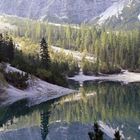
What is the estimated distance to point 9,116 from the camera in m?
71.7

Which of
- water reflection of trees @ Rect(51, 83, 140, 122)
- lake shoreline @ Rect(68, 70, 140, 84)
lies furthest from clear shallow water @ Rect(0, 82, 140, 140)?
lake shoreline @ Rect(68, 70, 140, 84)

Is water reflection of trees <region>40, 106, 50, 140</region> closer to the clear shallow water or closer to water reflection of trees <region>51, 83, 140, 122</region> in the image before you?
the clear shallow water

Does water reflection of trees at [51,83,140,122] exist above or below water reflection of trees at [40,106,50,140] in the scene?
below

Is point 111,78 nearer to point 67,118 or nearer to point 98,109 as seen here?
point 98,109

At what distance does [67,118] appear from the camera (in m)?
74.0

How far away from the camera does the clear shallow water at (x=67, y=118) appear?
53562mm

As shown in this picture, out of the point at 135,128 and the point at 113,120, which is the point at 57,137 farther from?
the point at 113,120

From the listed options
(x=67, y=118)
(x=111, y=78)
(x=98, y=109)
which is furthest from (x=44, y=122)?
(x=111, y=78)

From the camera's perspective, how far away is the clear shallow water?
53.6 m

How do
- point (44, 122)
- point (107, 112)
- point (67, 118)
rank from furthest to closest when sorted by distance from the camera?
point (107, 112) → point (67, 118) → point (44, 122)

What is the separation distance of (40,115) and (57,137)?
2196 cm

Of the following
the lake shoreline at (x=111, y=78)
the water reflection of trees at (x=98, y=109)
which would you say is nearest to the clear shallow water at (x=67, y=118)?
the water reflection of trees at (x=98, y=109)

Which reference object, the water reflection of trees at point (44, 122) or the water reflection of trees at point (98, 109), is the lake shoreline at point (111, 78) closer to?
the water reflection of trees at point (98, 109)

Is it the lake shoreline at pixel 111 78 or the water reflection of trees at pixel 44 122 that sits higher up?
the water reflection of trees at pixel 44 122
